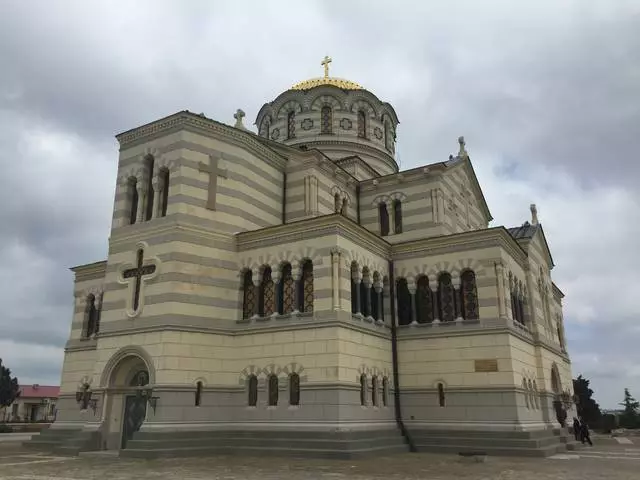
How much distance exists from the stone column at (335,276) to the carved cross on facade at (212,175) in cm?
563

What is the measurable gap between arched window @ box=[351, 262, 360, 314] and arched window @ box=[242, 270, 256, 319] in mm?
3993

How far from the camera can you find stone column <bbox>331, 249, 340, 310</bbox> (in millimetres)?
21562

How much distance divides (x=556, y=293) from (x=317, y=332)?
2047 cm

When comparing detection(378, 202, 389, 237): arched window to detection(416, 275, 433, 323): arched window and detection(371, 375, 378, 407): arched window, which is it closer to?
detection(416, 275, 433, 323): arched window

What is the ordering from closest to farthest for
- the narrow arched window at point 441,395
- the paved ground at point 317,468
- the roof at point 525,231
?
1. the paved ground at point 317,468
2. the narrow arched window at point 441,395
3. the roof at point 525,231

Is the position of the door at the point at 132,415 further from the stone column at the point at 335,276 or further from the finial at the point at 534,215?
the finial at the point at 534,215

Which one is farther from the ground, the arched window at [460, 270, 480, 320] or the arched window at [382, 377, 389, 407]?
the arched window at [460, 270, 480, 320]

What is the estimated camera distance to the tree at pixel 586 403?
52.1 metres

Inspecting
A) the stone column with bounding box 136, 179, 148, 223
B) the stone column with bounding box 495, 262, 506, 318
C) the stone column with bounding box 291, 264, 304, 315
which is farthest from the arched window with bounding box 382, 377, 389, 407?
the stone column with bounding box 136, 179, 148, 223

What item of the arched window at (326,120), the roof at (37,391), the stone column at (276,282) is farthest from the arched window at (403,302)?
the roof at (37,391)

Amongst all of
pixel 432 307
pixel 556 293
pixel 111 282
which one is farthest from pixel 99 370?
pixel 556 293

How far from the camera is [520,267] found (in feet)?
89.7

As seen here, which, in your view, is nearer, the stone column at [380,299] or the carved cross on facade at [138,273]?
the carved cross on facade at [138,273]

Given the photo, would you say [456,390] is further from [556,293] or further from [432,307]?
[556,293]
